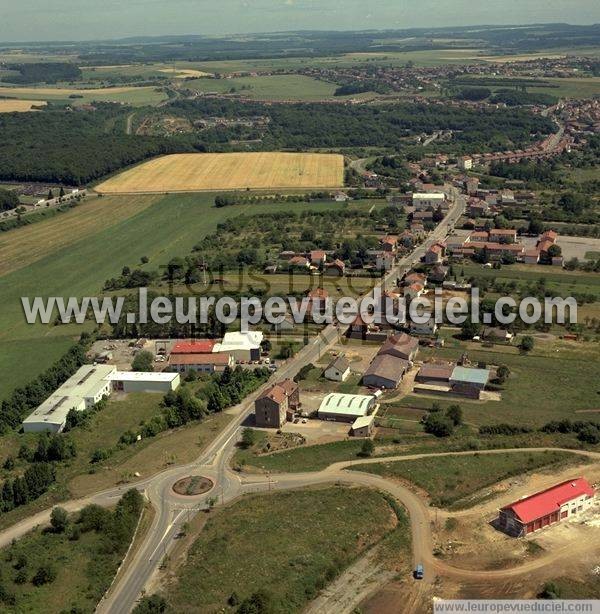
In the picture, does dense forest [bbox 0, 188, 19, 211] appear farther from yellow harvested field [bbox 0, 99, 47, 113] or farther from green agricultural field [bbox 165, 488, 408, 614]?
yellow harvested field [bbox 0, 99, 47, 113]

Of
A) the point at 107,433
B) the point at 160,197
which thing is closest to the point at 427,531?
the point at 107,433

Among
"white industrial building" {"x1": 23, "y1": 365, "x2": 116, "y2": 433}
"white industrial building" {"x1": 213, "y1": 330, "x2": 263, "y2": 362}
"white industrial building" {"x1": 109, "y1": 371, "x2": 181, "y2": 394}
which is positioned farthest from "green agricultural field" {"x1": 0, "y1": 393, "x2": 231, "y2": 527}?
"white industrial building" {"x1": 213, "y1": 330, "x2": 263, "y2": 362}

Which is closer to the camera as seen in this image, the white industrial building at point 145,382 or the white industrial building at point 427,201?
the white industrial building at point 145,382

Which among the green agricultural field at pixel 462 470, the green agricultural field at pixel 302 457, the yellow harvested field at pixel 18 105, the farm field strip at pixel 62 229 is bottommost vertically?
the green agricultural field at pixel 302 457

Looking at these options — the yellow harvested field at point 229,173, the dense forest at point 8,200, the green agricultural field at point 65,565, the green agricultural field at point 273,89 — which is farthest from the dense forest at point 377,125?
the green agricultural field at point 65,565

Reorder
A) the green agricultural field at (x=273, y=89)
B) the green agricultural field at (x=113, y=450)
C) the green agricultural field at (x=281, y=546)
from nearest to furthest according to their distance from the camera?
1. the green agricultural field at (x=281, y=546)
2. the green agricultural field at (x=113, y=450)
3. the green agricultural field at (x=273, y=89)

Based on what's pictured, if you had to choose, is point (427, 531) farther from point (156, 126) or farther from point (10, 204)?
point (156, 126)

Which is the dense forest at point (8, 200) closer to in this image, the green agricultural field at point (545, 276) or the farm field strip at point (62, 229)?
the farm field strip at point (62, 229)
